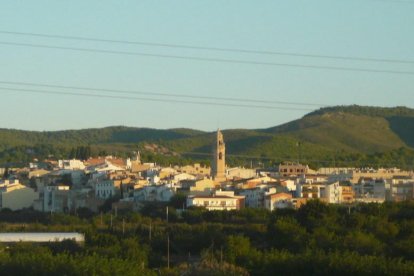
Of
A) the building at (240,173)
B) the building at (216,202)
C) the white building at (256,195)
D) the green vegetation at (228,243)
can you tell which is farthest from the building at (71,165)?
the green vegetation at (228,243)

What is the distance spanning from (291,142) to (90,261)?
216 feet

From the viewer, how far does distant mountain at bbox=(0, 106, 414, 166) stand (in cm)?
9512

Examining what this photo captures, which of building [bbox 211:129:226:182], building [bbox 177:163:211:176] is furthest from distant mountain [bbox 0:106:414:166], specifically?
building [bbox 211:129:226:182]

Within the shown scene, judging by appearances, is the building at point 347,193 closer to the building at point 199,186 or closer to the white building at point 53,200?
the building at point 199,186

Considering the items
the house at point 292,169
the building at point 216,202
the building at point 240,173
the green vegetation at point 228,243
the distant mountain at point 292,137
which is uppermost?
the distant mountain at point 292,137

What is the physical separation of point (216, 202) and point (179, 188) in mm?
3772

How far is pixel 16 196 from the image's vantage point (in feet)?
189

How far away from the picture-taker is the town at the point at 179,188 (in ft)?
174

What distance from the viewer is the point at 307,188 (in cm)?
5594

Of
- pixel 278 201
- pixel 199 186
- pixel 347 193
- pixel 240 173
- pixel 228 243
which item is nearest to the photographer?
pixel 228 243

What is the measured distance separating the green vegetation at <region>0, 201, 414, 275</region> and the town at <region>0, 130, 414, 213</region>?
304cm

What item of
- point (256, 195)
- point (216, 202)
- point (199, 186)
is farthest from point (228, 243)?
point (199, 186)

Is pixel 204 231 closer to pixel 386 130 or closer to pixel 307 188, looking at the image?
pixel 307 188

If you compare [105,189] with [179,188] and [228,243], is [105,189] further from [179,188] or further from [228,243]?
[228,243]
